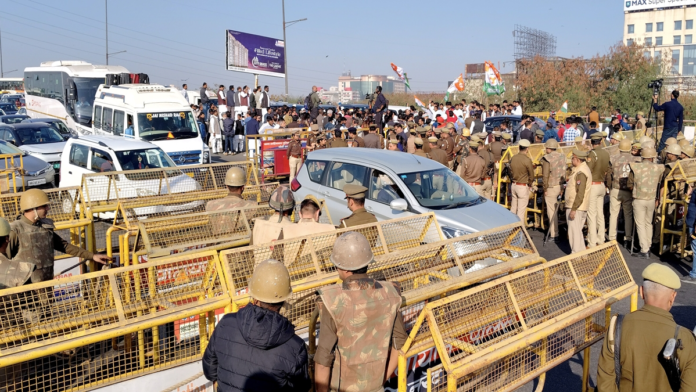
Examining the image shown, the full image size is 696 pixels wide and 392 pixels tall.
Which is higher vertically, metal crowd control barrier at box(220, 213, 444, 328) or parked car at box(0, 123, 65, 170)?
parked car at box(0, 123, 65, 170)

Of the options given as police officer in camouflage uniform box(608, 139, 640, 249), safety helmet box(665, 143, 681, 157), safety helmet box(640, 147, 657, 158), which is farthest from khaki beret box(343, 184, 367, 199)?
safety helmet box(665, 143, 681, 157)

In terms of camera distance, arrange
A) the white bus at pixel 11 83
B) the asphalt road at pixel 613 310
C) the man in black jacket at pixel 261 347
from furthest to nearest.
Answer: the white bus at pixel 11 83, the asphalt road at pixel 613 310, the man in black jacket at pixel 261 347

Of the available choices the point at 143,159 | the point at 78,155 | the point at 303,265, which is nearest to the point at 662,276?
the point at 303,265

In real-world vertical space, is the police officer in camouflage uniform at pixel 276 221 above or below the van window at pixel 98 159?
below

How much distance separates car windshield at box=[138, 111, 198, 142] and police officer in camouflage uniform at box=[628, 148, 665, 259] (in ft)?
40.2

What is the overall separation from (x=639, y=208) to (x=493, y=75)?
880 inches

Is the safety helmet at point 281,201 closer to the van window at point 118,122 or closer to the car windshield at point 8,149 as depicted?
the car windshield at point 8,149

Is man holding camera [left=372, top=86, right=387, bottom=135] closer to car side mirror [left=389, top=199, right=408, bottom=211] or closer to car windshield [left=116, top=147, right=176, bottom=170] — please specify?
car windshield [left=116, top=147, right=176, bottom=170]

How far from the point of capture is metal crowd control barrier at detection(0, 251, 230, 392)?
147 inches

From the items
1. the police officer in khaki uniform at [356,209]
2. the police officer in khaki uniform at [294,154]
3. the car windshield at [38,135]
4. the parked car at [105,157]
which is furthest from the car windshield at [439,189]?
the car windshield at [38,135]

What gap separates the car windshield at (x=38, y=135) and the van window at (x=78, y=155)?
20.7 feet

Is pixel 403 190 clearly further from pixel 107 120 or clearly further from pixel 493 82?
pixel 493 82

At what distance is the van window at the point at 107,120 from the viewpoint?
57.3 feet

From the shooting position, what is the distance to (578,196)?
934 centimetres
